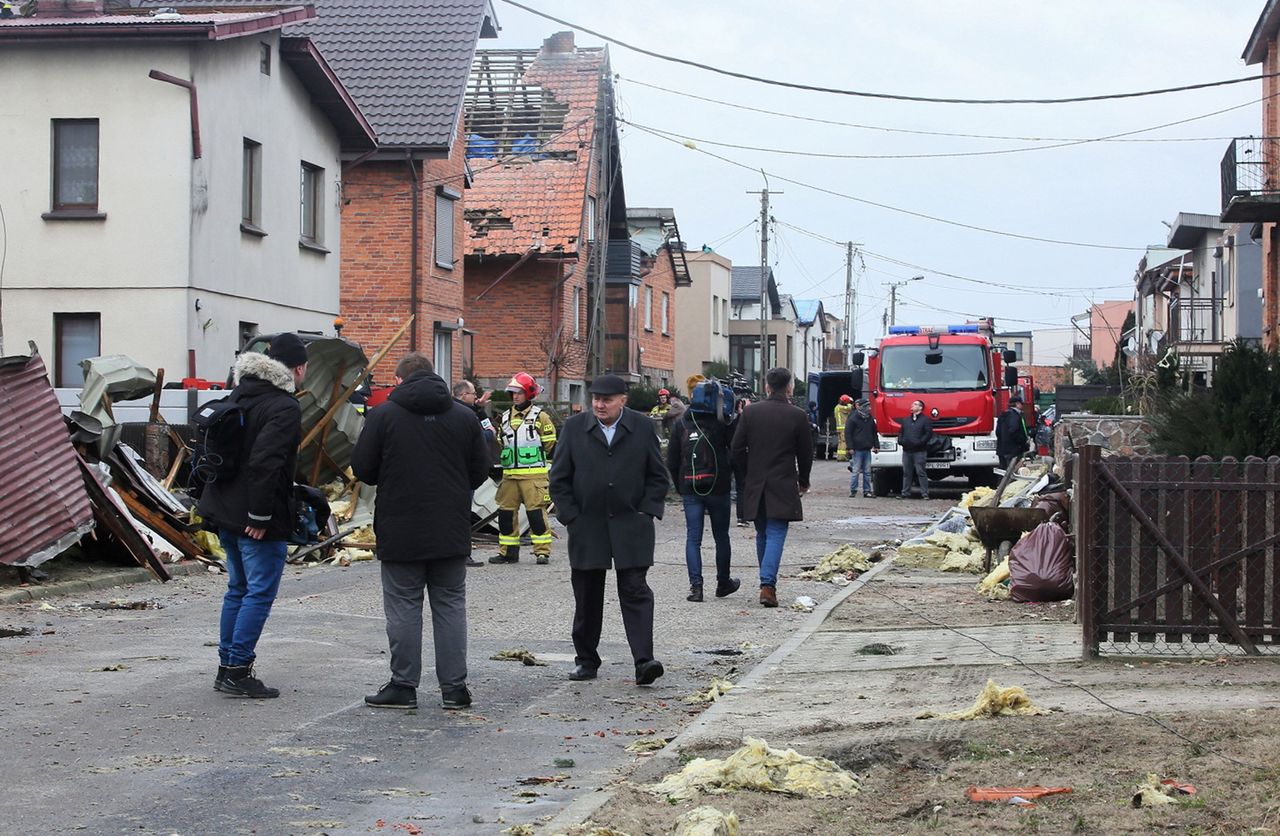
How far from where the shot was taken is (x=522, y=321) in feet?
128

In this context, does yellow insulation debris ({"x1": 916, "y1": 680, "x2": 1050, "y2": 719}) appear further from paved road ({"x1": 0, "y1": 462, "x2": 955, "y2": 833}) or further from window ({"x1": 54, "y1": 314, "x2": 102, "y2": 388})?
window ({"x1": 54, "y1": 314, "x2": 102, "y2": 388})

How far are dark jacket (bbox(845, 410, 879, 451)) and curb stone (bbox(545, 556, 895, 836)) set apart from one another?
13514 millimetres

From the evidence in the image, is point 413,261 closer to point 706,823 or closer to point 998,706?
point 998,706

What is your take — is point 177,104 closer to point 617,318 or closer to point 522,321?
point 522,321

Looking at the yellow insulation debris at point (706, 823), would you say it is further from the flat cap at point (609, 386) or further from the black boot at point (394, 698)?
the flat cap at point (609, 386)

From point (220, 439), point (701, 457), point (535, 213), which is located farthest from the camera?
point (535, 213)

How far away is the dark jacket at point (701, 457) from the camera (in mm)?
13102

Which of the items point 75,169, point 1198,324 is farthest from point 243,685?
point 1198,324

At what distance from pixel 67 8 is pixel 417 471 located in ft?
62.5

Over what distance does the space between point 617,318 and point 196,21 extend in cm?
2651

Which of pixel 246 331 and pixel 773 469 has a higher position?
pixel 246 331

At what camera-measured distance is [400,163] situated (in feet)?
97.3

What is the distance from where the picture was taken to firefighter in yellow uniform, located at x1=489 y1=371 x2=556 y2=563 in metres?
15.6

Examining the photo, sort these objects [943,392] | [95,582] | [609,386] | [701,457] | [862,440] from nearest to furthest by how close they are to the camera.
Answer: [609,386] < [701,457] < [95,582] < [862,440] < [943,392]
